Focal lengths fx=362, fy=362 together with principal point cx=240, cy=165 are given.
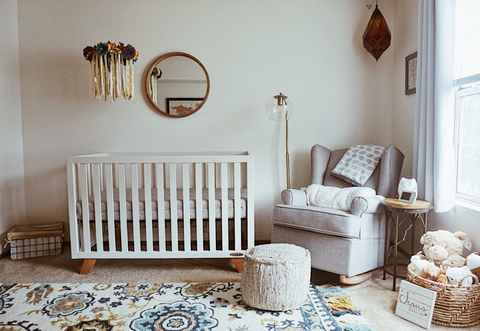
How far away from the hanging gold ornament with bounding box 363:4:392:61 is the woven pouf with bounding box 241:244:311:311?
83.4 inches

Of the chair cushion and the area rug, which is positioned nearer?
the area rug

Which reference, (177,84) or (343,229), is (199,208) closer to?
(343,229)

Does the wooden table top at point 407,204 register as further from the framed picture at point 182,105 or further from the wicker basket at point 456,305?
the framed picture at point 182,105

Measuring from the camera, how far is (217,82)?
10.9 ft

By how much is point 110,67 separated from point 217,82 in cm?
93

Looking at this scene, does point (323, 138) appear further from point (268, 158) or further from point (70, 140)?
point (70, 140)

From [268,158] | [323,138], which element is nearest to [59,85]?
[268,158]

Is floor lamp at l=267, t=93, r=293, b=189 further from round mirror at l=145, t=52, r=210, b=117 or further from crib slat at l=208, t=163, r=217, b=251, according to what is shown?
crib slat at l=208, t=163, r=217, b=251

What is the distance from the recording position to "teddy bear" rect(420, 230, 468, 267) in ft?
6.66

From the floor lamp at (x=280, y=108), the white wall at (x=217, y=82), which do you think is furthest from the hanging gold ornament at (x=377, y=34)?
the floor lamp at (x=280, y=108)

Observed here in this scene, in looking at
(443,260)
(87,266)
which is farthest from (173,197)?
(443,260)

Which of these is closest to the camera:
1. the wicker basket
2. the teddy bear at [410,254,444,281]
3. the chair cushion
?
the wicker basket

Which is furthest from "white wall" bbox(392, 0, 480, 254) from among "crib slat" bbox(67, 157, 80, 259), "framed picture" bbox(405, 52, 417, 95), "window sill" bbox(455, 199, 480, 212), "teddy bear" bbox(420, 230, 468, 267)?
"crib slat" bbox(67, 157, 80, 259)

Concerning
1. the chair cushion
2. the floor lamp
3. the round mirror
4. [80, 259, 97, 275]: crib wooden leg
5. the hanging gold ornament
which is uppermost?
the hanging gold ornament
